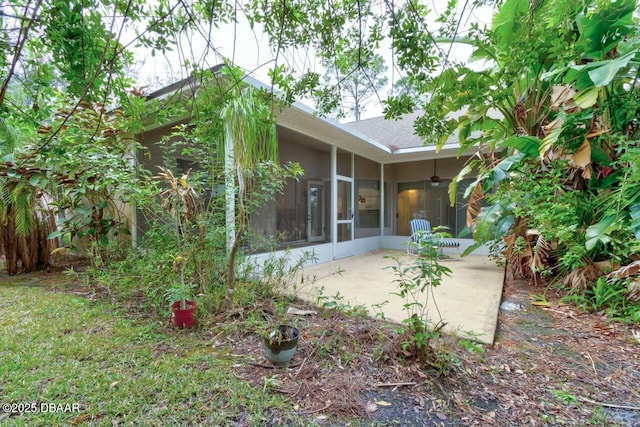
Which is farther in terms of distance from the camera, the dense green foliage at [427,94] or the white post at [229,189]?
the white post at [229,189]

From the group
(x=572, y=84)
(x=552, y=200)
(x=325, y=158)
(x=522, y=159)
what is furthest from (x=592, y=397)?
(x=325, y=158)

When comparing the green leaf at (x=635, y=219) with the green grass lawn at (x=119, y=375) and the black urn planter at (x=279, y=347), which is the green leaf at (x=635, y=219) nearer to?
the black urn planter at (x=279, y=347)

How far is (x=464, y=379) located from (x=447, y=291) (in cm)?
237

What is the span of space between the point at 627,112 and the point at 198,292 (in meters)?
5.43

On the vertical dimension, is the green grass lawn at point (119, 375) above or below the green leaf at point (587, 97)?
below

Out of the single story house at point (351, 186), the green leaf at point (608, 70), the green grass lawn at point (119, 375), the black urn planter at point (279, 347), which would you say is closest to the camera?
the green grass lawn at point (119, 375)

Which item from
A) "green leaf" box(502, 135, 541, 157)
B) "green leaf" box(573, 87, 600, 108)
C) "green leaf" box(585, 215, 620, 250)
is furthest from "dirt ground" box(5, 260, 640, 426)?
"green leaf" box(573, 87, 600, 108)

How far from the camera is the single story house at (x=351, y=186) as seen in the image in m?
5.87

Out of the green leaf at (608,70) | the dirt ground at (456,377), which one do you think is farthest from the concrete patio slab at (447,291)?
the green leaf at (608,70)

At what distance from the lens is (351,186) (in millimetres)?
7840

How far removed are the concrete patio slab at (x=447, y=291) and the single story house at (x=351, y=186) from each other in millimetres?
1072

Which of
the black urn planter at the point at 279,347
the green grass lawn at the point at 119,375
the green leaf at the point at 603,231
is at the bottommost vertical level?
the green grass lawn at the point at 119,375

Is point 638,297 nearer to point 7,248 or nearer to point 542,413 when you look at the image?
point 542,413

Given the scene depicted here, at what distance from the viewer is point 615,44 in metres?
3.24
